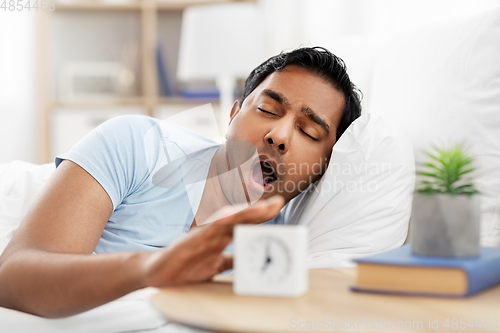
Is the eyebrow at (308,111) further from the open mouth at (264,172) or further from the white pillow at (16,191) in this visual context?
the white pillow at (16,191)

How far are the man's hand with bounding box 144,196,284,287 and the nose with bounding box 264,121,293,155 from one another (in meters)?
0.46

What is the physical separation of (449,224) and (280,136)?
0.48 meters

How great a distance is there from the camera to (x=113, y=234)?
986 mm

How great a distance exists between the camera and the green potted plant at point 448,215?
0.59 metres

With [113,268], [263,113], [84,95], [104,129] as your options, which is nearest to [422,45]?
[263,113]

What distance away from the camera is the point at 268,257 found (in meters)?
0.56

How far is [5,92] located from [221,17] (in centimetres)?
135

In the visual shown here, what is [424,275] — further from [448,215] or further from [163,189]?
[163,189]

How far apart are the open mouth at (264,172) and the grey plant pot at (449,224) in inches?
18.3

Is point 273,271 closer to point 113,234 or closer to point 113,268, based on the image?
point 113,268

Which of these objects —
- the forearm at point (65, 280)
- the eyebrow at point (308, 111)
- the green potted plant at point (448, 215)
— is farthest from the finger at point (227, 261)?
the eyebrow at point (308, 111)

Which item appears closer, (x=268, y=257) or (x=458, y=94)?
(x=268, y=257)

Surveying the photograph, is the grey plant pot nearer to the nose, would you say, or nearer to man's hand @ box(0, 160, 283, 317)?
man's hand @ box(0, 160, 283, 317)

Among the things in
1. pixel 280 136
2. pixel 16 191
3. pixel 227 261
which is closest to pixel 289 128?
pixel 280 136
